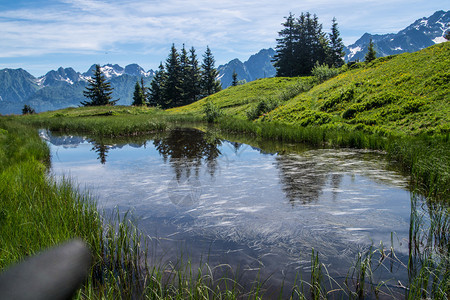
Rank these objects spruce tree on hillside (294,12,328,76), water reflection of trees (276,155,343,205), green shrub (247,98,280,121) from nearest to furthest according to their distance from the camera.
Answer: water reflection of trees (276,155,343,205) → green shrub (247,98,280,121) → spruce tree on hillside (294,12,328,76)

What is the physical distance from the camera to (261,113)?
32344 millimetres

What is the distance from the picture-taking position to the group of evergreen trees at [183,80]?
74.6 metres

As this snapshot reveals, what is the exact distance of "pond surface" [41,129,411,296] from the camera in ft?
17.1

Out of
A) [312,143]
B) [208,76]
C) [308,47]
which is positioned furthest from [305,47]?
[312,143]

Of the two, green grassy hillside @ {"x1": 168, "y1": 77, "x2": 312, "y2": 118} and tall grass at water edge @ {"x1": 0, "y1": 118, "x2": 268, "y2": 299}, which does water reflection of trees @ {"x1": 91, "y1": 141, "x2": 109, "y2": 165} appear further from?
green grassy hillside @ {"x1": 168, "y1": 77, "x2": 312, "y2": 118}

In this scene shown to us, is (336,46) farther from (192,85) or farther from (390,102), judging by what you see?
(390,102)

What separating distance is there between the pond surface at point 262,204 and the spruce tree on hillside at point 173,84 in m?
62.2

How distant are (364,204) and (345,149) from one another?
851cm

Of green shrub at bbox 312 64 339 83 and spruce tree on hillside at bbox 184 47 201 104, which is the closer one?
green shrub at bbox 312 64 339 83

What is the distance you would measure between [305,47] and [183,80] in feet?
102

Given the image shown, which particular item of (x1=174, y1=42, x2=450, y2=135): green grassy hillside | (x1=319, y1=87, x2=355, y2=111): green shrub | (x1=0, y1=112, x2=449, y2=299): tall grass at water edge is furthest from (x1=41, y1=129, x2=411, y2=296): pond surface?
(x1=319, y1=87, x2=355, y2=111): green shrub

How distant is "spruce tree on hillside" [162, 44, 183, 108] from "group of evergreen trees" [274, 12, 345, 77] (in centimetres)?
2573

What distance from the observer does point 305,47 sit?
70375 mm

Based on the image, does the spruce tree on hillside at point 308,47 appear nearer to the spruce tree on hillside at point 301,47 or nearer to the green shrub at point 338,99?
the spruce tree on hillside at point 301,47
